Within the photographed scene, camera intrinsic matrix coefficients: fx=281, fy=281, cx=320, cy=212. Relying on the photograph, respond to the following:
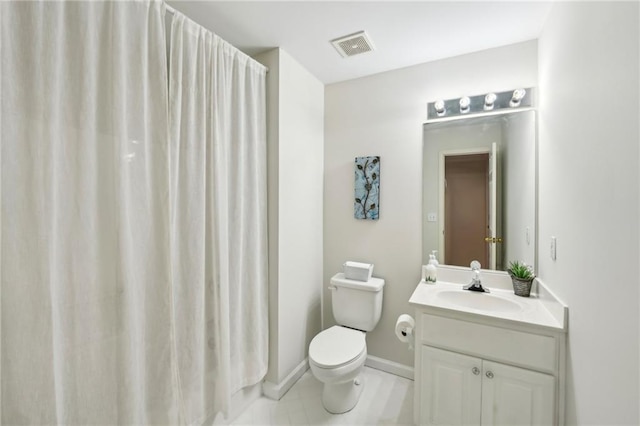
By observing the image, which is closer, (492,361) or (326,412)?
(492,361)

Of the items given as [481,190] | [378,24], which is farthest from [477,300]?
[378,24]

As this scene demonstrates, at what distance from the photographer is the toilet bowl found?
1.71 meters

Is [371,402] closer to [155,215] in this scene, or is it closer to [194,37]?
[155,215]

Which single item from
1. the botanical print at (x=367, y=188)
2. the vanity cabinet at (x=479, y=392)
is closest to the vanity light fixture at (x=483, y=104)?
the botanical print at (x=367, y=188)

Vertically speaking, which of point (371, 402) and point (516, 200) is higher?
point (516, 200)

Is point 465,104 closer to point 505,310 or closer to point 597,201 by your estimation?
point 597,201

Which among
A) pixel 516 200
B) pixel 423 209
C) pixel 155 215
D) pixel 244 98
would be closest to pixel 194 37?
pixel 244 98

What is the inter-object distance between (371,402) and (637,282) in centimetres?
169

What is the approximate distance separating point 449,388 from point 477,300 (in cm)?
57

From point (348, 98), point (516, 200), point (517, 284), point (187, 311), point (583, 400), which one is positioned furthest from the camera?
point (348, 98)

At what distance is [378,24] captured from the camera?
5.50 ft

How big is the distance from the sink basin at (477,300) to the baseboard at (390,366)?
76 cm

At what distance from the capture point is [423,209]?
2.15m

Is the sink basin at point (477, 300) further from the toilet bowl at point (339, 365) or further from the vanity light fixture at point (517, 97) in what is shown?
the vanity light fixture at point (517, 97)
